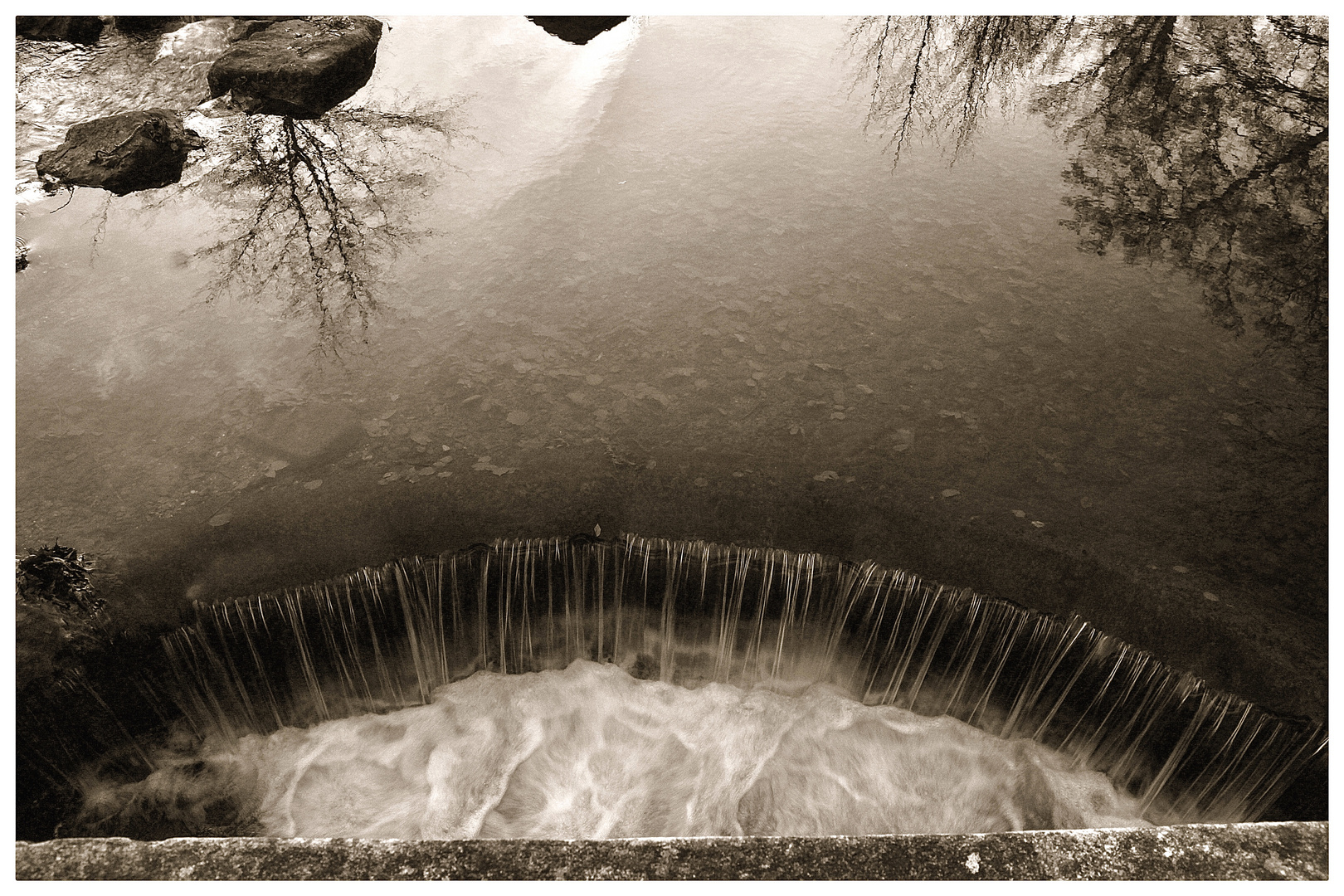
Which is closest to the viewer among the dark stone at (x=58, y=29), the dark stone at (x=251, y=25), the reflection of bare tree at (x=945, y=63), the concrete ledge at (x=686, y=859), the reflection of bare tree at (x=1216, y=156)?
the concrete ledge at (x=686, y=859)

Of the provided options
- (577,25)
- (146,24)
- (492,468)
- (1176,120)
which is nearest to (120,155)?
(146,24)

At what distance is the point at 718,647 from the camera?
3807 millimetres

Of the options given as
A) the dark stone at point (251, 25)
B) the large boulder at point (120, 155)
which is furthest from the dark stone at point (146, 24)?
the large boulder at point (120, 155)

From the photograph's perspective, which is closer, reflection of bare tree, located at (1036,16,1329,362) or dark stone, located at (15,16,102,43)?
reflection of bare tree, located at (1036,16,1329,362)

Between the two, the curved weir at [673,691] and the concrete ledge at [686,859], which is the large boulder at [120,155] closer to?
the curved weir at [673,691]

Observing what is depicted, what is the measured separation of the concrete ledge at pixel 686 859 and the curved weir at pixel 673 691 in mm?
1094

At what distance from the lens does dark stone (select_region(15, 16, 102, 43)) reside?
7.34 meters

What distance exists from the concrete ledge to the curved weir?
43.1 inches

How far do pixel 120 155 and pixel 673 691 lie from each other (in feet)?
18.2

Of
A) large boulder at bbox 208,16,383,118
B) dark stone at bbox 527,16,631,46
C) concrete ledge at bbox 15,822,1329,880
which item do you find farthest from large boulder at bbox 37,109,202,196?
concrete ledge at bbox 15,822,1329,880

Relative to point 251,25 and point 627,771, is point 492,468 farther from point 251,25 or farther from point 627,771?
point 251,25

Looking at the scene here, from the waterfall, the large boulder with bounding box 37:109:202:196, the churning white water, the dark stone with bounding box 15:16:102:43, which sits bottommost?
the churning white water

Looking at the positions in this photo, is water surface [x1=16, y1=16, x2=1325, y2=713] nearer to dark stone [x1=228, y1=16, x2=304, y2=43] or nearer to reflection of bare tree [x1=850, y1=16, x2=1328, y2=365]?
reflection of bare tree [x1=850, y1=16, x2=1328, y2=365]

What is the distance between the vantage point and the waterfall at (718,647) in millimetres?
3385
